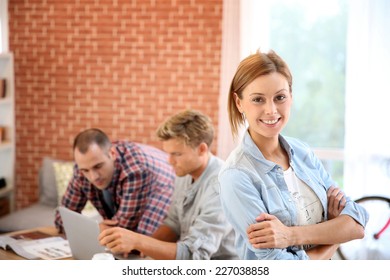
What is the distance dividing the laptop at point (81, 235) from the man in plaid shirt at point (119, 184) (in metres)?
0.26

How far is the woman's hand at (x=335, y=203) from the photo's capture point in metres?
1.64

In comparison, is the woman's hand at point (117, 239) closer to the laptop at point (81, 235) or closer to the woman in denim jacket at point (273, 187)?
the laptop at point (81, 235)

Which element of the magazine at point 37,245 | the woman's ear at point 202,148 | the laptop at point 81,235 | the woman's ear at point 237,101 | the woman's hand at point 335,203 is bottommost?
the magazine at point 37,245

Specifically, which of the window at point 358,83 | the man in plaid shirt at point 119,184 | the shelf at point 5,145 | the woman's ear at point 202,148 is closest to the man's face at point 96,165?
the man in plaid shirt at point 119,184

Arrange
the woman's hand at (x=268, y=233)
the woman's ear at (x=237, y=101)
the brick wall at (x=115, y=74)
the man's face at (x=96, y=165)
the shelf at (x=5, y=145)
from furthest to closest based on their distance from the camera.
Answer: the shelf at (x=5, y=145) < the brick wall at (x=115, y=74) < the man's face at (x=96, y=165) < the woman's ear at (x=237, y=101) < the woman's hand at (x=268, y=233)

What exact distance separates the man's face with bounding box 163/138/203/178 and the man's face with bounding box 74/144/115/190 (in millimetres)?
326

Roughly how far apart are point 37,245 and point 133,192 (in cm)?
41

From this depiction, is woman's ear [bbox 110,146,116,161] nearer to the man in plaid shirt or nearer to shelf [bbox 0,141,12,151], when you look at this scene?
the man in plaid shirt

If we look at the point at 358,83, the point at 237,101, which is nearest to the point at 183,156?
the point at 237,101

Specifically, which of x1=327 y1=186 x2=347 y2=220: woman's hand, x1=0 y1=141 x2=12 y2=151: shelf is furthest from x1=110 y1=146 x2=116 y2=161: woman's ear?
x1=0 y1=141 x2=12 y2=151: shelf

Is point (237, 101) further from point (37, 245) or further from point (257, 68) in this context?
point (37, 245)

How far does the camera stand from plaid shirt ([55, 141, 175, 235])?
2.39 metres

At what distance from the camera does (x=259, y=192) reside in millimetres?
1530
